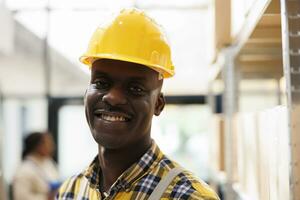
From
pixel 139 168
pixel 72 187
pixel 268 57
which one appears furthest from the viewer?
pixel 268 57

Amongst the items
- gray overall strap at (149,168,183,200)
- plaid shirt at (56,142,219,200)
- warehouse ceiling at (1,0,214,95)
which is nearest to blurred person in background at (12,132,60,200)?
warehouse ceiling at (1,0,214,95)

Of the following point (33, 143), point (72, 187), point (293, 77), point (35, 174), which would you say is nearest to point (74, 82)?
point (33, 143)

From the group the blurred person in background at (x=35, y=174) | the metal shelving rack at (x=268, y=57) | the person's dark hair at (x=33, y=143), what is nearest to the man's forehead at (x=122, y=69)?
the metal shelving rack at (x=268, y=57)

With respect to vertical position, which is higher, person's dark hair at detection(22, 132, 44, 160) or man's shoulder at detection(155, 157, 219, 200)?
man's shoulder at detection(155, 157, 219, 200)

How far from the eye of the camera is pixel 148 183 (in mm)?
1396

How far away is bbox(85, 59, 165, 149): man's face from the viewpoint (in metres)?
1.38

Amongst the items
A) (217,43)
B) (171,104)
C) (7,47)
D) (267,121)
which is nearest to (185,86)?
(171,104)

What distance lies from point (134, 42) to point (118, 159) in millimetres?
314

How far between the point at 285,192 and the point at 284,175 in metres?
0.04

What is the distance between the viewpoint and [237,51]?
222 centimetres

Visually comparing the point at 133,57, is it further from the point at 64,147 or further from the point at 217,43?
the point at 64,147

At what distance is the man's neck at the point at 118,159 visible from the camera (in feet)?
4.76

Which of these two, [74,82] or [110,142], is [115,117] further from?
[74,82]

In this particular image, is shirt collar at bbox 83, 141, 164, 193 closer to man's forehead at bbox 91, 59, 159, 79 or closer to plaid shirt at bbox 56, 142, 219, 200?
plaid shirt at bbox 56, 142, 219, 200
